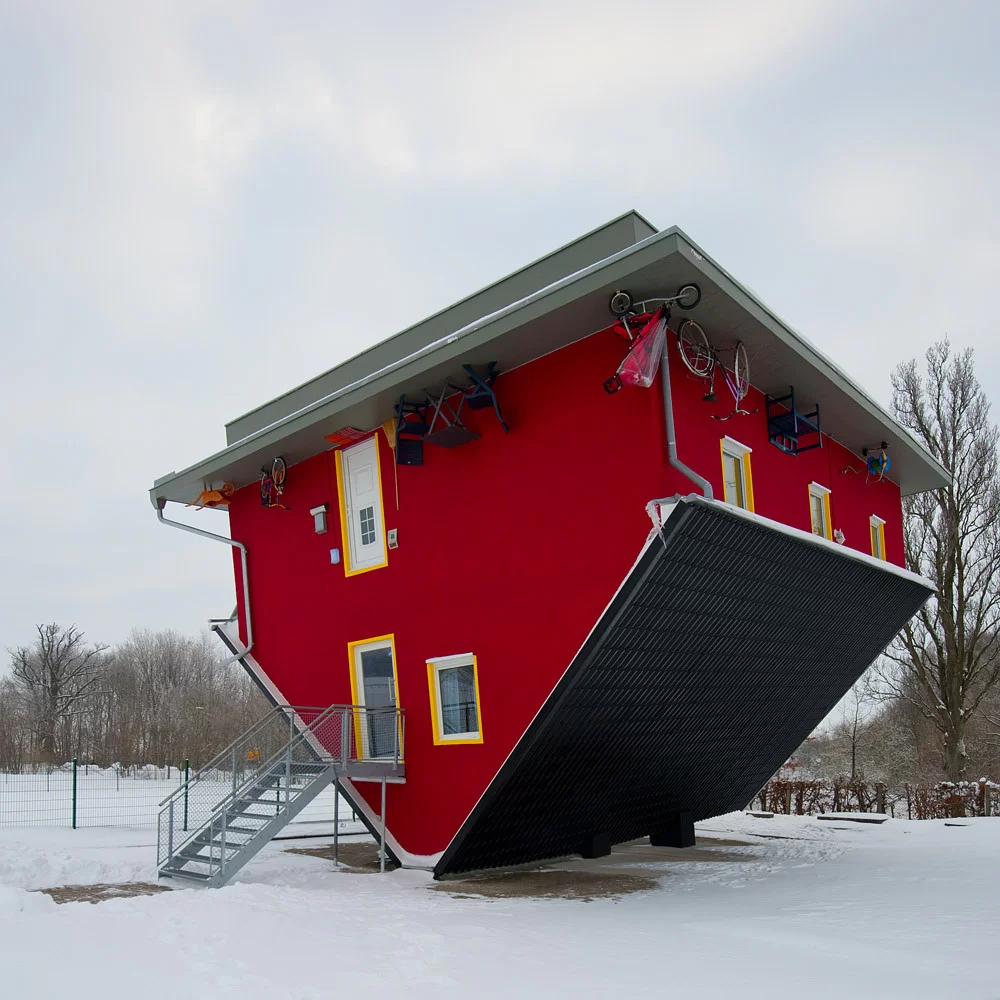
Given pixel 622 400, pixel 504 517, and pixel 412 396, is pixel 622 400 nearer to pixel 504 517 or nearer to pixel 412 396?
pixel 504 517

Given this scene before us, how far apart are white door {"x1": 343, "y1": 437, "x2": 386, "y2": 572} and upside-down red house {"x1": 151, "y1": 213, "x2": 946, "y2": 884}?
50 millimetres

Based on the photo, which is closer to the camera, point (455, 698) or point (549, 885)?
point (549, 885)

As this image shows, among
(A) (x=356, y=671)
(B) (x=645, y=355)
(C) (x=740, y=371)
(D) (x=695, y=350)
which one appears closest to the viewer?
(B) (x=645, y=355)

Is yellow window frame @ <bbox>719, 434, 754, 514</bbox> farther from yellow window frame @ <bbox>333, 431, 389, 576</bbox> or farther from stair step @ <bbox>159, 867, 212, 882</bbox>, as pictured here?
stair step @ <bbox>159, 867, 212, 882</bbox>

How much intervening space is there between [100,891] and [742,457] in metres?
9.92

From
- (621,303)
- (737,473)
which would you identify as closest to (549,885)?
(737,473)

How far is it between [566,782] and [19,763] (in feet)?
91.9

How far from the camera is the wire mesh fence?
68.9 feet

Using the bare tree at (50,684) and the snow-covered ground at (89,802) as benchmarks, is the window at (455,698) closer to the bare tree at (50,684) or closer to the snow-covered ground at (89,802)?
the snow-covered ground at (89,802)

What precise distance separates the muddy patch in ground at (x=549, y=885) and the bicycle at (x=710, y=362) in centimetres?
611

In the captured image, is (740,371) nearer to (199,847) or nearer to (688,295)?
(688,295)

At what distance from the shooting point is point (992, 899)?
35.2 feet

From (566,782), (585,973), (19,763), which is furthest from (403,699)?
(19,763)

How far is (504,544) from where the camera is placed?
12.2 metres
